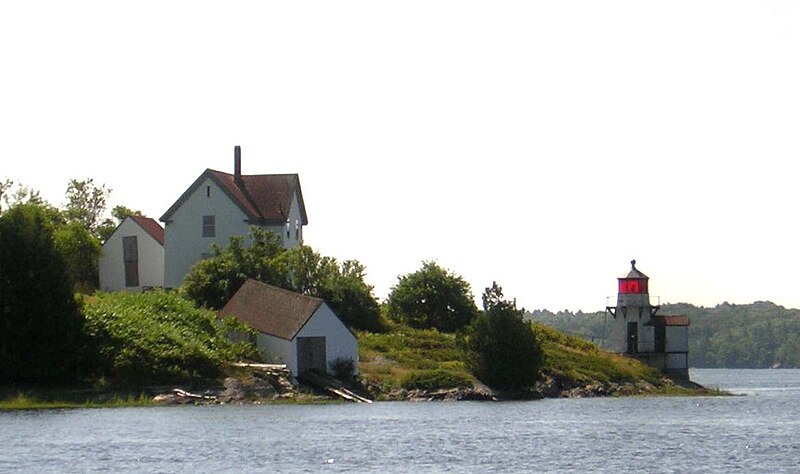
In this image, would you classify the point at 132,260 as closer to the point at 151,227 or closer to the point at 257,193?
the point at 151,227

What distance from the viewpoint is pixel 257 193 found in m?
95.7

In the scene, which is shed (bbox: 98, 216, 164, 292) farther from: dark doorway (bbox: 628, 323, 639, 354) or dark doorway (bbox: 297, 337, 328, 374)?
dark doorway (bbox: 628, 323, 639, 354)

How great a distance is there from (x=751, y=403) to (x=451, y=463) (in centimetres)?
4587

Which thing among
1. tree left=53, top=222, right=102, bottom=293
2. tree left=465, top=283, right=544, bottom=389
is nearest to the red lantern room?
tree left=465, top=283, right=544, bottom=389

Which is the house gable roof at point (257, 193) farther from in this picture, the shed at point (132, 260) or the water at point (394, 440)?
the water at point (394, 440)

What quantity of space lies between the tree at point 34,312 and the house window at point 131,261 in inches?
1358

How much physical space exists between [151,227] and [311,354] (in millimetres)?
30644

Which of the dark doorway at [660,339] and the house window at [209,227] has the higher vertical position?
the house window at [209,227]

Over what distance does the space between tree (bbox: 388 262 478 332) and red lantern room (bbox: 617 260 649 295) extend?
11.0 meters

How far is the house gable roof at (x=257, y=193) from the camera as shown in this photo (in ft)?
305

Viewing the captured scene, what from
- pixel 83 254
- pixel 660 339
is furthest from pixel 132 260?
pixel 660 339

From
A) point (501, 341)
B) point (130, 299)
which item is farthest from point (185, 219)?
point (501, 341)

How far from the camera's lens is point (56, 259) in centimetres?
6638

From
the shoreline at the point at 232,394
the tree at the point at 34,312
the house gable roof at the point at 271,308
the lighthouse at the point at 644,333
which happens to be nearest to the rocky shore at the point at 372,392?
the shoreline at the point at 232,394
